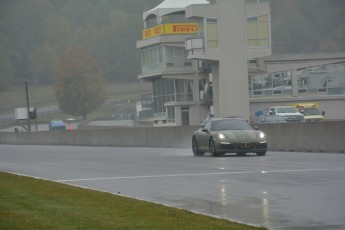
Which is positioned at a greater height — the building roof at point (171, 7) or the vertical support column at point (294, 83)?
the building roof at point (171, 7)

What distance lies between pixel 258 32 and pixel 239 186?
63849 mm

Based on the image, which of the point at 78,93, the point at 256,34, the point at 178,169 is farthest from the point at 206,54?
the point at 78,93

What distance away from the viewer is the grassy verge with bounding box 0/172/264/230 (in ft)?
38.2

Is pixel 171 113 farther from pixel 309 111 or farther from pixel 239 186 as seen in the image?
pixel 239 186

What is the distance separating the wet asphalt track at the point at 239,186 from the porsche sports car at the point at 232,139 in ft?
13.5

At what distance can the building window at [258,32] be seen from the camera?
3179 inches

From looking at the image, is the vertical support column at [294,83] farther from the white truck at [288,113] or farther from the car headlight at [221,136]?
the car headlight at [221,136]

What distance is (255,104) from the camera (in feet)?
295

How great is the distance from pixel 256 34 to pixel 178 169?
5762 centimetres

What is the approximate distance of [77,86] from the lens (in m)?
159

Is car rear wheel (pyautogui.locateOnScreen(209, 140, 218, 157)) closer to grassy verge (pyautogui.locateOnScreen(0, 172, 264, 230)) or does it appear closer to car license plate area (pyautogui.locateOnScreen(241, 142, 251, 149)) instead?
car license plate area (pyautogui.locateOnScreen(241, 142, 251, 149))

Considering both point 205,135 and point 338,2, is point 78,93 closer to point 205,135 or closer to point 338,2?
point 338,2

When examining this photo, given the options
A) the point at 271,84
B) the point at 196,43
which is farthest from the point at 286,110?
the point at 271,84

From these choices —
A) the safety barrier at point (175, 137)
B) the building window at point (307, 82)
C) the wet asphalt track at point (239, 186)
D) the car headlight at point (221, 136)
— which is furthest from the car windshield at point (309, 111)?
the wet asphalt track at point (239, 186)
